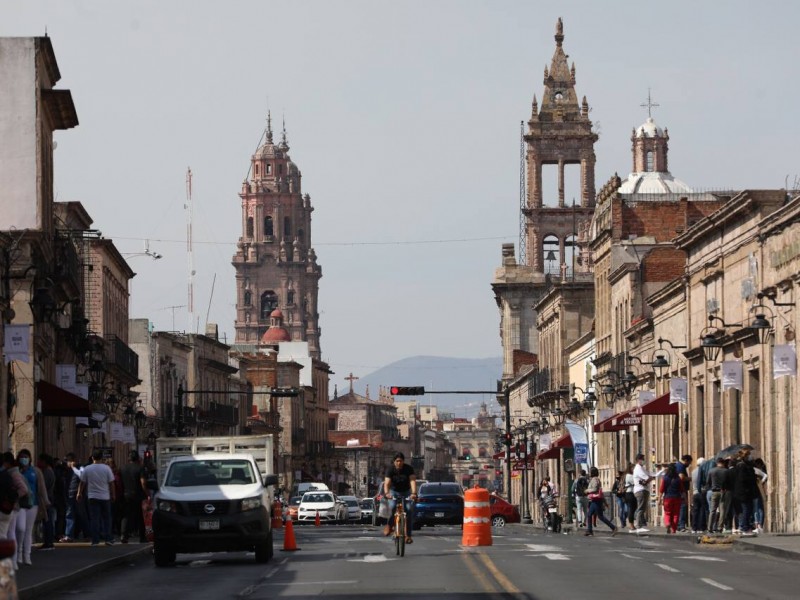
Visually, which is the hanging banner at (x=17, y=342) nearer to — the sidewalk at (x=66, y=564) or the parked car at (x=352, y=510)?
the sidewalk at (x=66, y=564)

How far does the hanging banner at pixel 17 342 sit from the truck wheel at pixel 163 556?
8884mm

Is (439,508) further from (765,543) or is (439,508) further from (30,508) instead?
(30,508)

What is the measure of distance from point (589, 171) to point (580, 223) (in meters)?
3.62

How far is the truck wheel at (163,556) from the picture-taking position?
29.2 metres

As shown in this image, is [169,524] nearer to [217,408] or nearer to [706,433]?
[706,433]

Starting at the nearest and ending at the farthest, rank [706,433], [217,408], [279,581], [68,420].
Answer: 1. [279,581]
2. [706,433]
3. [68,420]
4. [217,408]

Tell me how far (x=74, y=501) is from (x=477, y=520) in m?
9.23

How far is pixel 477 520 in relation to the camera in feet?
113

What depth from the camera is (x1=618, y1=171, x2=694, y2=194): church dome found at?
360 ft

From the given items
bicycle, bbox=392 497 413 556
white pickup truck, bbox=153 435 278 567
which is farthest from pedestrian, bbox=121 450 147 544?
bicycle, bbox=392 497 413 556

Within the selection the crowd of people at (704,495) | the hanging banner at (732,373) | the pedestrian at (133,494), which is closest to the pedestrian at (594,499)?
the crowd of people at (704,495)

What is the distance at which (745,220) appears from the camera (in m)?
47.5

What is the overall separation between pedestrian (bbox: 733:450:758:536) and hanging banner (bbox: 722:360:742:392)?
7259 millimetres

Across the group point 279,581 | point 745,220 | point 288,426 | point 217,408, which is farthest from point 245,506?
point 288,426
